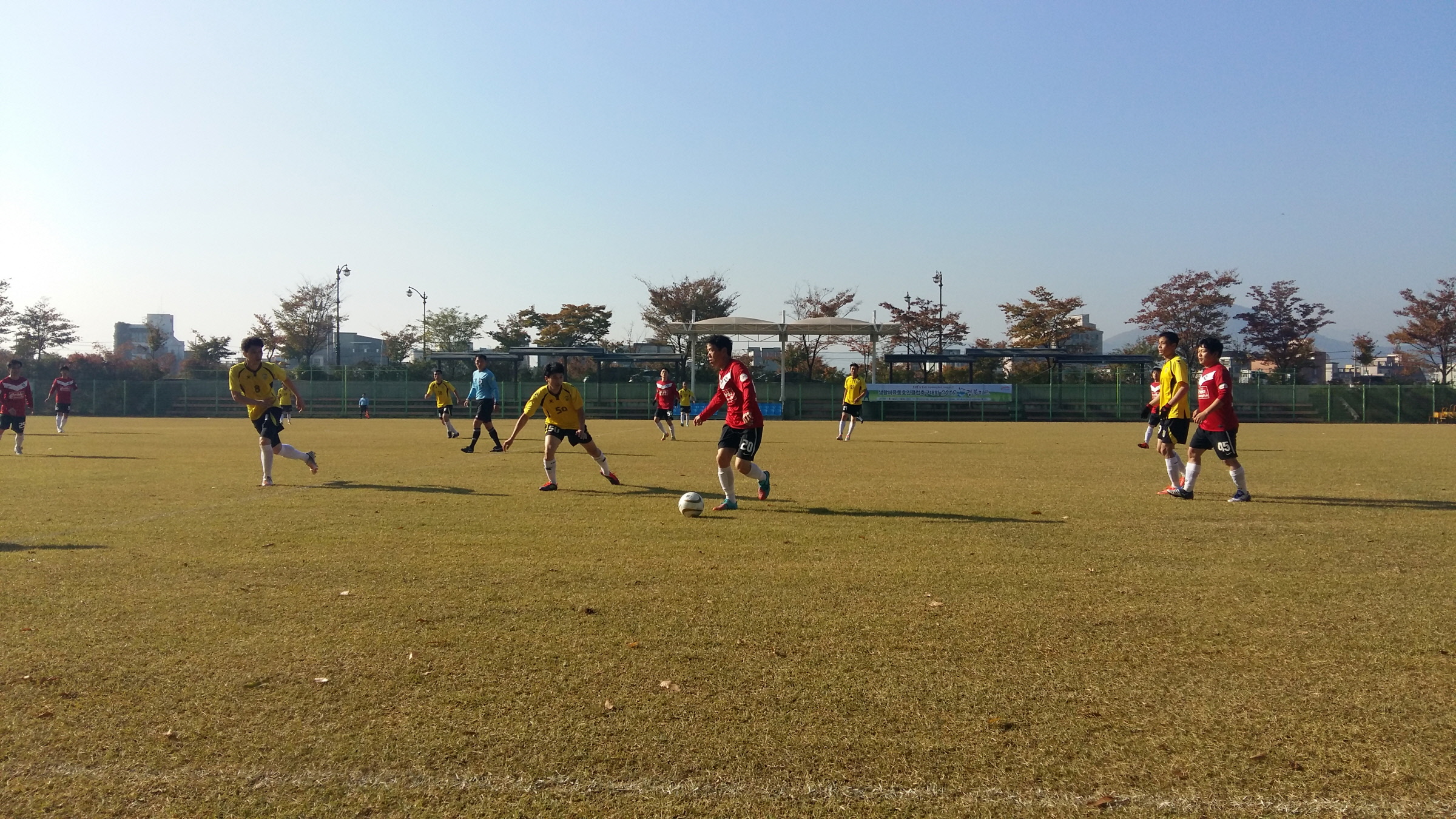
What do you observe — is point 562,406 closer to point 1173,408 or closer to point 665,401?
point 1173,408

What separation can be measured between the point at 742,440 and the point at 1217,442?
522 cm

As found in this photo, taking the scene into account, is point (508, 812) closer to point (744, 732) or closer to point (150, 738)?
point (744, 732)

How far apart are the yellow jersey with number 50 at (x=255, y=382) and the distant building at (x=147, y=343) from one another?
56.4m

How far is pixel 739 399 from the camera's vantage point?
9836 millimetres

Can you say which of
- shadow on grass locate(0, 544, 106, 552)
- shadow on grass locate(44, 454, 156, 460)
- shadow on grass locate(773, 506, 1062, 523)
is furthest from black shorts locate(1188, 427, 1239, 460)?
shadow on grass locate(44, 454, 156, 460)

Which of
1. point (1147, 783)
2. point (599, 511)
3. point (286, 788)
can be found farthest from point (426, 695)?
point (599, 511)

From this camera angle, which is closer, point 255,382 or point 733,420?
point 733,420

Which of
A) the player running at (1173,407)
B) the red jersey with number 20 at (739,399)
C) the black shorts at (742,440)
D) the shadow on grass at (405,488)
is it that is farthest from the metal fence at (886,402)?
the red jersey with number 20 at (739,399)

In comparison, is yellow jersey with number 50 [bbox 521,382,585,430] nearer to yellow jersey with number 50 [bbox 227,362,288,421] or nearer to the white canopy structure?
yellow jersey with number 50 [bbox 227,362,288,421]

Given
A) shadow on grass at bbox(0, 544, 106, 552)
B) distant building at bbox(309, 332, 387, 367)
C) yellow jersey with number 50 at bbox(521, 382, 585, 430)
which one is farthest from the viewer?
distant building at bbox(309, 332, 387, 367)

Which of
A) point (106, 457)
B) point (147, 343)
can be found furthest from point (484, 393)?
point (147, 343)

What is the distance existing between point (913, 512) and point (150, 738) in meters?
7.29

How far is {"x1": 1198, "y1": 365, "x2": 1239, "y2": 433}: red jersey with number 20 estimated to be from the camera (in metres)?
10.5

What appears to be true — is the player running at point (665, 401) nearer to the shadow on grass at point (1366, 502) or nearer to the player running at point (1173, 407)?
the player running at point (1173, 407)
